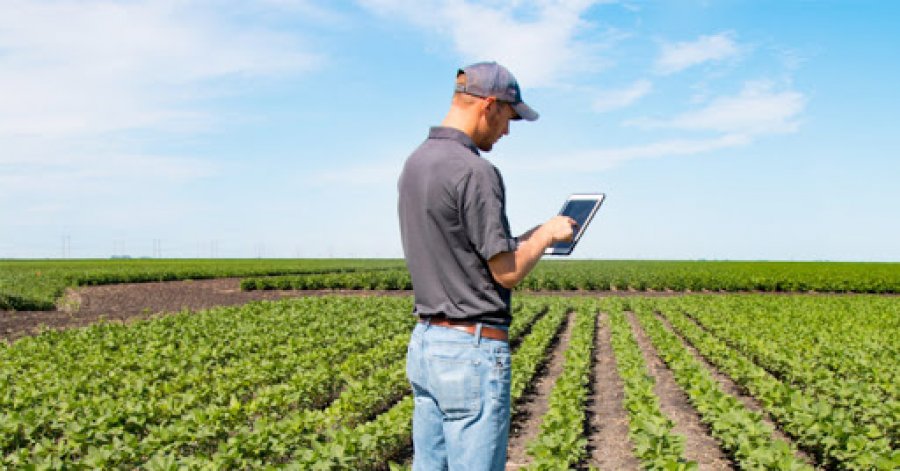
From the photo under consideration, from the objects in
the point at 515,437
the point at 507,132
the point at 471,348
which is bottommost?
the point at 515,437

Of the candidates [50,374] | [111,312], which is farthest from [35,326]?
[50,374]

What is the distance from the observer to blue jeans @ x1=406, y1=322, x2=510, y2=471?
8.28 ft

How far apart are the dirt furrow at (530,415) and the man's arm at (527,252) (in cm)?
405

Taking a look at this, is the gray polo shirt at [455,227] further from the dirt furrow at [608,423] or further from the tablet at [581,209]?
the dirt furrow at [608,423]

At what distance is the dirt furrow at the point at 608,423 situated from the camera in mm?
7273

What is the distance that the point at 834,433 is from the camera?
6.56m

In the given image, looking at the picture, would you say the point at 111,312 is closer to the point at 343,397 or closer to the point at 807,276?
the point at 343,397

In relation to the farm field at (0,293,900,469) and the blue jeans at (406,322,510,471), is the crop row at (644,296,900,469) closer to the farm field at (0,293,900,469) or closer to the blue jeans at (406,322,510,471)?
the farm field at (0,293,900,469)

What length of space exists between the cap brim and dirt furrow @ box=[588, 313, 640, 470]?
5.26 m

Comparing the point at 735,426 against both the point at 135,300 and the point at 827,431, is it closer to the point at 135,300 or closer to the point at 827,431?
the point at 827,431

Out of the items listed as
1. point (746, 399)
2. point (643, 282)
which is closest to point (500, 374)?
point (746, 399)

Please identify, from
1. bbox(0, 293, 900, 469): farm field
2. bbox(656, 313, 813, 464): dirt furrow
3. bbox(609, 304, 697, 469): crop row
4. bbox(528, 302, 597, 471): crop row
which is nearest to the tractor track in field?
bbox(0, 293, 900, 469): farm field

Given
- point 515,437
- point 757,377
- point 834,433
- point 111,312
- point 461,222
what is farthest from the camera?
point 111,312

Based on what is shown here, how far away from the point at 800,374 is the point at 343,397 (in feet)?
22.0
